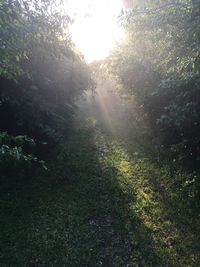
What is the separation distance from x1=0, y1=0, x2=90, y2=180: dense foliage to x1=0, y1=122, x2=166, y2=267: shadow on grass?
1459 millimetres

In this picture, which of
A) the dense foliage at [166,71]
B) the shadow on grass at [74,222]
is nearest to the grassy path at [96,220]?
the shadow on grass at [74,222]

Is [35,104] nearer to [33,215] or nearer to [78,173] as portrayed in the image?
[78,173]

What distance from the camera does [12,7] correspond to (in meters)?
4.16

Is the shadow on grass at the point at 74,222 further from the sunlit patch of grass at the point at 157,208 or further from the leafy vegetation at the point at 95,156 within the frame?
the sunlit patch of grass at the point at 157,208

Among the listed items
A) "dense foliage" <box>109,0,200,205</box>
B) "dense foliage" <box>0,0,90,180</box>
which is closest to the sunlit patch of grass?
"dense foliage" <box>109,0,200,205</box>

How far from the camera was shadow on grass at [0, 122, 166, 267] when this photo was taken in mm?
7191

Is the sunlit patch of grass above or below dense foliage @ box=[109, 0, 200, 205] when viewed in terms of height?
below

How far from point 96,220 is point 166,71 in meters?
5.58

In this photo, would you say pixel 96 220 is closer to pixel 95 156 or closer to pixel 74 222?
pixel 74 222

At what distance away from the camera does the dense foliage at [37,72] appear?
4.39m

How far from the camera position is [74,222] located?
8508 mm

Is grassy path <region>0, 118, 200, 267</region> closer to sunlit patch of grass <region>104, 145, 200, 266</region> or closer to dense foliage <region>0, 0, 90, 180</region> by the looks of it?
sunlit patch of grass <region>104, 145, 200, 266</region>

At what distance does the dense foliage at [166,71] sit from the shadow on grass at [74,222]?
2327 millimetres

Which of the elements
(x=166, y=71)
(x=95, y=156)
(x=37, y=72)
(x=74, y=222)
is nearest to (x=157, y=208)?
(x=74, y=222)
